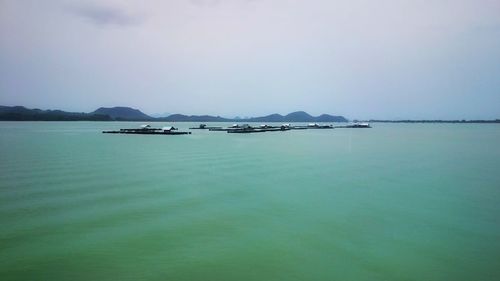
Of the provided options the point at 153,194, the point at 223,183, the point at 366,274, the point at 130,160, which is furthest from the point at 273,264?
the point at 130,160

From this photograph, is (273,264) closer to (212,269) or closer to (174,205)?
(212,269)

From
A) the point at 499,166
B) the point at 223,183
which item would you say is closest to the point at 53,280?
the point at 223,183

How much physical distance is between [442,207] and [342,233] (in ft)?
14.2

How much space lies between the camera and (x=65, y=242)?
23.2ft

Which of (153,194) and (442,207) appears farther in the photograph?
(153,194)

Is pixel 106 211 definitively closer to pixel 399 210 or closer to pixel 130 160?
pixel 399 210

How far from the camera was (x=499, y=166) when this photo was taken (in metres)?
19.0

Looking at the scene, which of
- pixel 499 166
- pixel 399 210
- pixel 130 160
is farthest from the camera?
pixel 130 160

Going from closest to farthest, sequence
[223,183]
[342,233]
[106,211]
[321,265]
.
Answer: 1. [321,265]
2. [342,233]
3. [106,211]
4. [223,183]

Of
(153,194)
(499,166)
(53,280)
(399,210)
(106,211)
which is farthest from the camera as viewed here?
(499,166)

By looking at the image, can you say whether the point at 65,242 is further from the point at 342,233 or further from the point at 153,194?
the point at 342,233

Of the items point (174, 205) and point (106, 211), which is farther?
point (174, 205)

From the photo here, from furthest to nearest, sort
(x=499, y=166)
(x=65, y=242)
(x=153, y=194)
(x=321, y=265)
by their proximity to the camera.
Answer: (x=499, y=166)
(x=153, y=194)
(x=65, y=242)
(x=321, y=265)

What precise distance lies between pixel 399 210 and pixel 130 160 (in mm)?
15865
